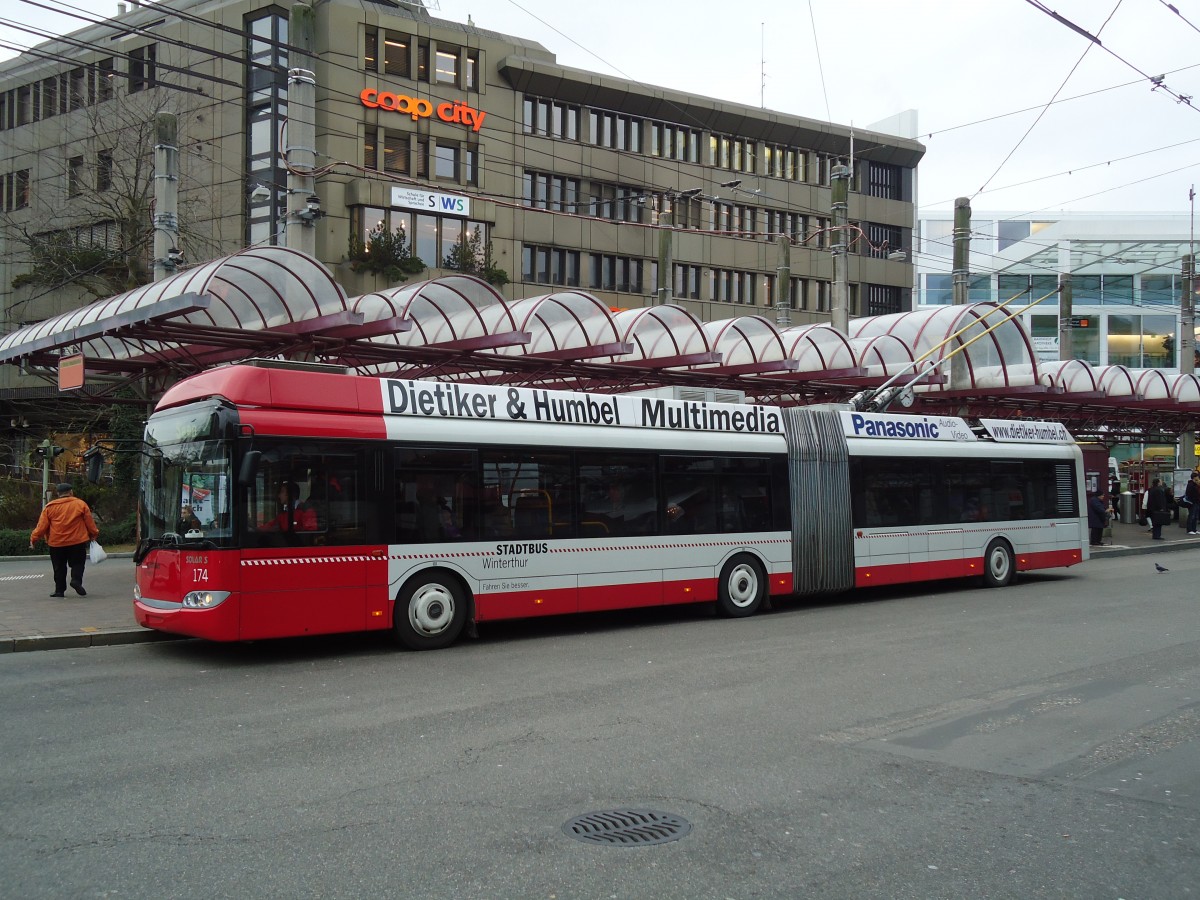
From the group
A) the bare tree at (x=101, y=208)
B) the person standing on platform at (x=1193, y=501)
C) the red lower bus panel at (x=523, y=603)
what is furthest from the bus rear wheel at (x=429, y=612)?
the person standing on platform at (x=1193, y=501)

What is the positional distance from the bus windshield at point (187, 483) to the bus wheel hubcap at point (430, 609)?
2.17 m

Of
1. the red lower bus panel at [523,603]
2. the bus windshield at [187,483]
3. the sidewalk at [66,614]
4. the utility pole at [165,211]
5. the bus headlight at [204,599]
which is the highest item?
the utility pole at [165,211]

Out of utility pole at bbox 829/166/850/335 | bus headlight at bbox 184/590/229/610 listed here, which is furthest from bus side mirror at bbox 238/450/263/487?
utility pole at bbox 829/166/850/335

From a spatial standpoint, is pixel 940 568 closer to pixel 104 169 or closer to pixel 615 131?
pixel 104 169

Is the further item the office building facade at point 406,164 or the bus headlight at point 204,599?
the office building facade at point 406,164

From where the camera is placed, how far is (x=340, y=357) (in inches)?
710

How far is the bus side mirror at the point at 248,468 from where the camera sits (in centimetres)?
1048

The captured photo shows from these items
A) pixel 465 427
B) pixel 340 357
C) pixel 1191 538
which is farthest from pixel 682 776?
pixel 1191 538

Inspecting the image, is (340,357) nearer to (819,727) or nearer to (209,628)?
(209,628)

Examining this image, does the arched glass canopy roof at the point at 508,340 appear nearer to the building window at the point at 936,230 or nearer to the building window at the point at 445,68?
the building window at the point at 445,68

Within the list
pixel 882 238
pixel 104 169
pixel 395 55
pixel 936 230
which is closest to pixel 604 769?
pixel 104 169

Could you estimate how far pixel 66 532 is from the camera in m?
15.0

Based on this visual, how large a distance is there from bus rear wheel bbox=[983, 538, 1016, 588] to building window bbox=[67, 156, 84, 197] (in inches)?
1068

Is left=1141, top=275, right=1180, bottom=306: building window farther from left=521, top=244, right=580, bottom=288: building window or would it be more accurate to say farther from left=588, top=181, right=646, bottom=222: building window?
left=521, top=244, right=580, bottom=288: building window
